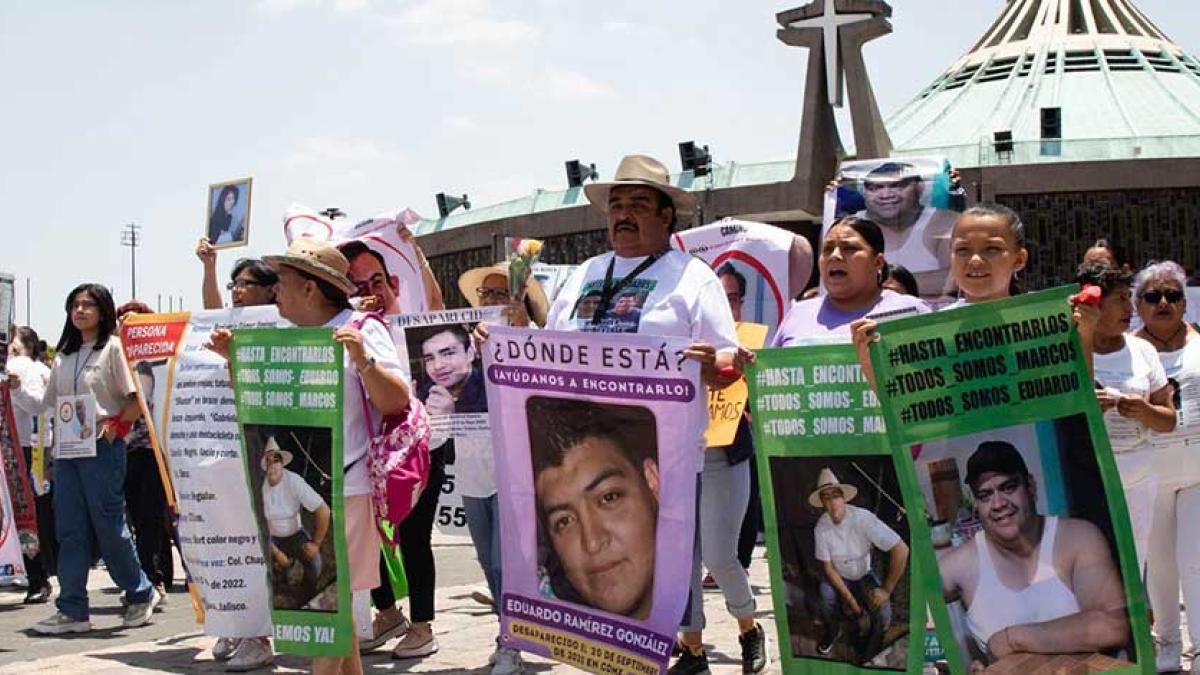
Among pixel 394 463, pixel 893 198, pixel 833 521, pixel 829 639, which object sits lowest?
pixel 829 639

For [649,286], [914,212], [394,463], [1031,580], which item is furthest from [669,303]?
[914,212]

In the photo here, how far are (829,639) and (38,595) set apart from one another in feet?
25.8

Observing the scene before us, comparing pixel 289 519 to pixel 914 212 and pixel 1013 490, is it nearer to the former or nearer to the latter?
pixel 1013 490

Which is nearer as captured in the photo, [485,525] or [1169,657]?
[1169,657]

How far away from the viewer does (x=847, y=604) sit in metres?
5.29

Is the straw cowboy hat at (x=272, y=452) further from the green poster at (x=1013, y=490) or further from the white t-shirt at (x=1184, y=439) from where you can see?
the white t-shirt at (x=1184, y=439)

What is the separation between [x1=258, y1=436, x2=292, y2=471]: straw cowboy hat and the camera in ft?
20.5

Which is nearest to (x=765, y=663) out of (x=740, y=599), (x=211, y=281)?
(x=740, y=599)

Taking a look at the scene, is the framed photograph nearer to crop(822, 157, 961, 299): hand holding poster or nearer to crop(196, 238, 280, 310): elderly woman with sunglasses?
crop(196, 238, 280, 310): elderly woman with sunglasses

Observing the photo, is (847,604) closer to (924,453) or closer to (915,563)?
(915,563)

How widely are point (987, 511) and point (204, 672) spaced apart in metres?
4.41

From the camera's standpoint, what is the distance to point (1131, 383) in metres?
6.93

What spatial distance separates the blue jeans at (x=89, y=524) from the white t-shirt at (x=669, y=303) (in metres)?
4.21

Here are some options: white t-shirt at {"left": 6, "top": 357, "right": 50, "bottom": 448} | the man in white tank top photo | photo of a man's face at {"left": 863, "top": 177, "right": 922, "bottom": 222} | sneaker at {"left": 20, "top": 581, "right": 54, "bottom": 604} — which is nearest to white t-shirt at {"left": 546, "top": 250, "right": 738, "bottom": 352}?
the man in white tank top photo
